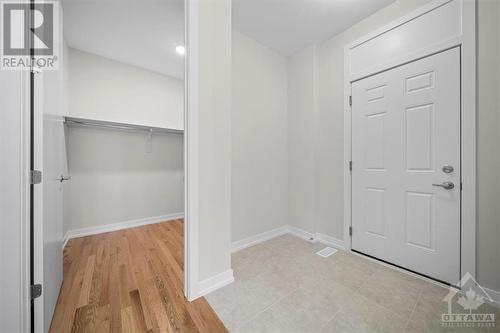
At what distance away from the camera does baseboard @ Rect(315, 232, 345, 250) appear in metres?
2.34

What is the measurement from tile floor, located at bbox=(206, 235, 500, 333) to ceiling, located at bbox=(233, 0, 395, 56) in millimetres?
2733

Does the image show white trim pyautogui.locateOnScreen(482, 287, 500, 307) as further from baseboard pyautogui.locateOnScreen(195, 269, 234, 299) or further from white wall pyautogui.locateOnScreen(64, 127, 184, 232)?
white wall pyautogui.locateOnScreen(64, 127, 184, 232)

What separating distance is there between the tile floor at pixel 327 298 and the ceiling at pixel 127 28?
2911 mm

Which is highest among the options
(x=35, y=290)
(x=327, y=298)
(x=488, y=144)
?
(x=488, y=144)

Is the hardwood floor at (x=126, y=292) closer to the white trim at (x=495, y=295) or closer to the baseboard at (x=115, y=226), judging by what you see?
the baseboard at (x=115, y=226)

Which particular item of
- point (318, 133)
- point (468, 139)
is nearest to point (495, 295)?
point (468, 139)

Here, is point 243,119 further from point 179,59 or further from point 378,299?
point 378,299

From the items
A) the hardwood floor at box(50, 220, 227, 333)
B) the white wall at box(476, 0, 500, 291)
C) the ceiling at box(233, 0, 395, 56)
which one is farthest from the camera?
the ceiling at box(233, 0, 395, 56)

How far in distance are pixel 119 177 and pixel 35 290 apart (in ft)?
7.39

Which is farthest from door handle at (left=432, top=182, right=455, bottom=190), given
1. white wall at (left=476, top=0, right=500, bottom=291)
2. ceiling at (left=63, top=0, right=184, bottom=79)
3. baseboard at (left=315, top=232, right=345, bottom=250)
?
ceiling at (left=63, top=0, right=184, bottom=79)

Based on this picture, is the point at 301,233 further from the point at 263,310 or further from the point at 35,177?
the point at 35,177

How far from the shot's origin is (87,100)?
2.77 meters

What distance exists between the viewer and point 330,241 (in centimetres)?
245

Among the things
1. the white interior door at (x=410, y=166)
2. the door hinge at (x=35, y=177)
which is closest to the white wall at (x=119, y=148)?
the door hinge at (x=35, y=177)
